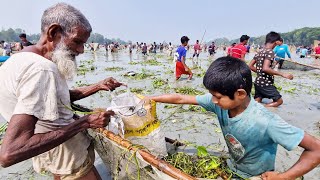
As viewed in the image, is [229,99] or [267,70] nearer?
[229,99]

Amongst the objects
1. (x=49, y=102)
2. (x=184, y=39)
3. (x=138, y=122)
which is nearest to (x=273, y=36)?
(x=138, y=122)

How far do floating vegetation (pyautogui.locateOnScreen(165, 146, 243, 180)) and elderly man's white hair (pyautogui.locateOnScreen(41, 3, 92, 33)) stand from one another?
1.53 m

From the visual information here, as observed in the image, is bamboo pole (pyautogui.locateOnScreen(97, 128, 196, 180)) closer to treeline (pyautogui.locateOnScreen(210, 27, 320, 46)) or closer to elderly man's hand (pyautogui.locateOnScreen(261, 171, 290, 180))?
elderly man's hand (pyautogui.locateOnScreen(261, 171, 290, 180))

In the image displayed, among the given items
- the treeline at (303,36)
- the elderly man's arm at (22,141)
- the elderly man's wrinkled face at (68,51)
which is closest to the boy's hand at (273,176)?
the elderly man's arm at (22,141)

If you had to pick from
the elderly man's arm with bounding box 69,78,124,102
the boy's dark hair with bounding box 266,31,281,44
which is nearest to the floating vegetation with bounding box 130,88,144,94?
the boy's dark hair with bounding box 266,31,281,44

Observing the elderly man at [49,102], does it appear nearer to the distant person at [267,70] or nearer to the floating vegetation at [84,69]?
the distant person at [267,70]

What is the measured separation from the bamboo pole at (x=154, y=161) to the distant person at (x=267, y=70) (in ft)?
14.9

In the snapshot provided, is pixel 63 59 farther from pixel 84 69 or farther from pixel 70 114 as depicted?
pixel 84 69

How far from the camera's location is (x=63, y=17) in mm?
1938

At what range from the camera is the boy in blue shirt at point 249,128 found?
67.9 inches

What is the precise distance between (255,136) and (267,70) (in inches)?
169

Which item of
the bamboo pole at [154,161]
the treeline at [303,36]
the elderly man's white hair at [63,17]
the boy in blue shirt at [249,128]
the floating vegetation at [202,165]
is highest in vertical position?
the treeline at [303,36]

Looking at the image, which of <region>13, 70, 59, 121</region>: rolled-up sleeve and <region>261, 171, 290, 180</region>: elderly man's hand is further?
<region>261, 171, 290, 180</region>: elderly man's hand

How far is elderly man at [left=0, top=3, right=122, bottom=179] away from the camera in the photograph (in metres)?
1.60
